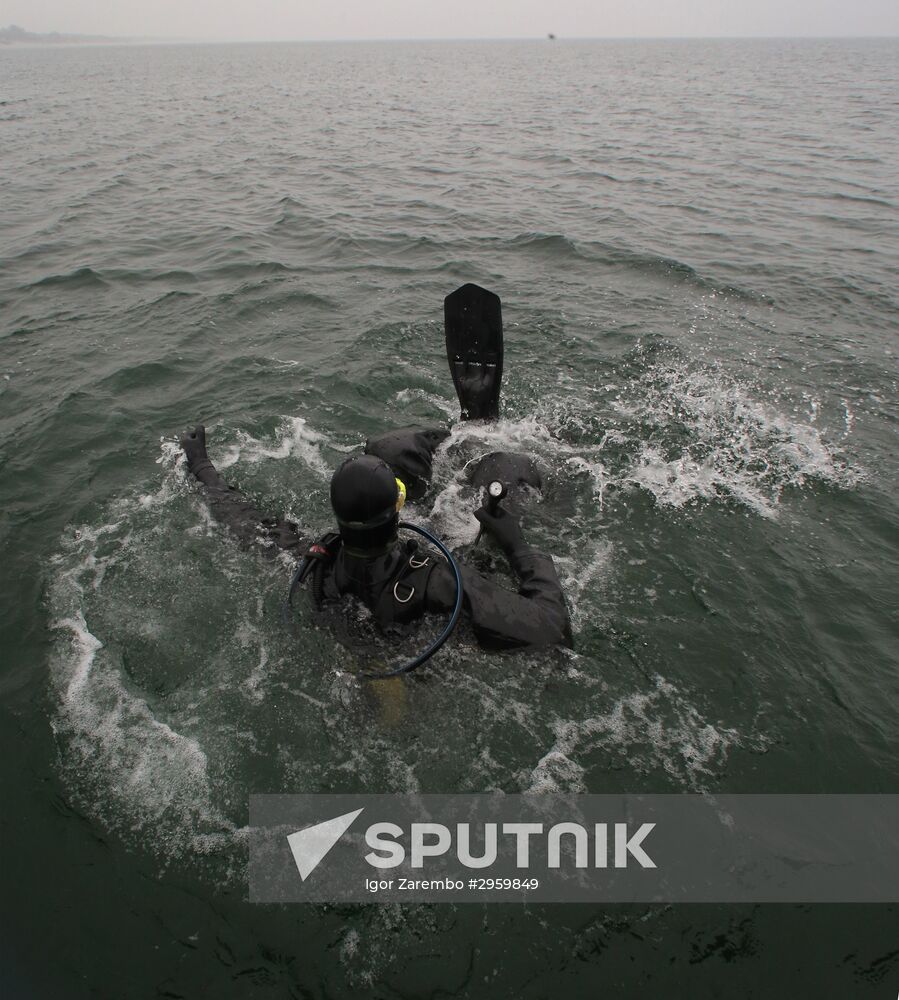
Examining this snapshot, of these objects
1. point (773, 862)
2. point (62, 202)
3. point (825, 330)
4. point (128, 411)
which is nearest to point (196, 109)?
point (62, 202)

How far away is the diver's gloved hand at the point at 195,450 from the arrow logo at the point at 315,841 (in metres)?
3.79

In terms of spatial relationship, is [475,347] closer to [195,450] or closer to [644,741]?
[195,450]

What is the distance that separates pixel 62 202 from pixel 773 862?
66.3ft

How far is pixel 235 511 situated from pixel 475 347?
3134mm

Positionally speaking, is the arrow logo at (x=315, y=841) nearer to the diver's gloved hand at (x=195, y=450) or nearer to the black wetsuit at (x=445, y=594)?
the black wetsuit at (x=445, y=594)

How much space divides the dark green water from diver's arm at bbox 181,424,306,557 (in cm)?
25

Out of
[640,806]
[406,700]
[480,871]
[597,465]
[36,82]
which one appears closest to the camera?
[480,871]

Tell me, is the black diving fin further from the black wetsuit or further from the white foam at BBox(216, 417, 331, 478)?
the black wetsuit

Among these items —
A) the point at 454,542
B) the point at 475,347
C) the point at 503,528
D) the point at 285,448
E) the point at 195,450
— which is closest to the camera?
the point at 503,528

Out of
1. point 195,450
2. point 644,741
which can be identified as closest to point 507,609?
point 644,741

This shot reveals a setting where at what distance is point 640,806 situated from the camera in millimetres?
3816

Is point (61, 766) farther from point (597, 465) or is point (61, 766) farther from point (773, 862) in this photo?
point (597, 465)

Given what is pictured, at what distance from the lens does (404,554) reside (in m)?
4.12

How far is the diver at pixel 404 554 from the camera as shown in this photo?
3.59 m
